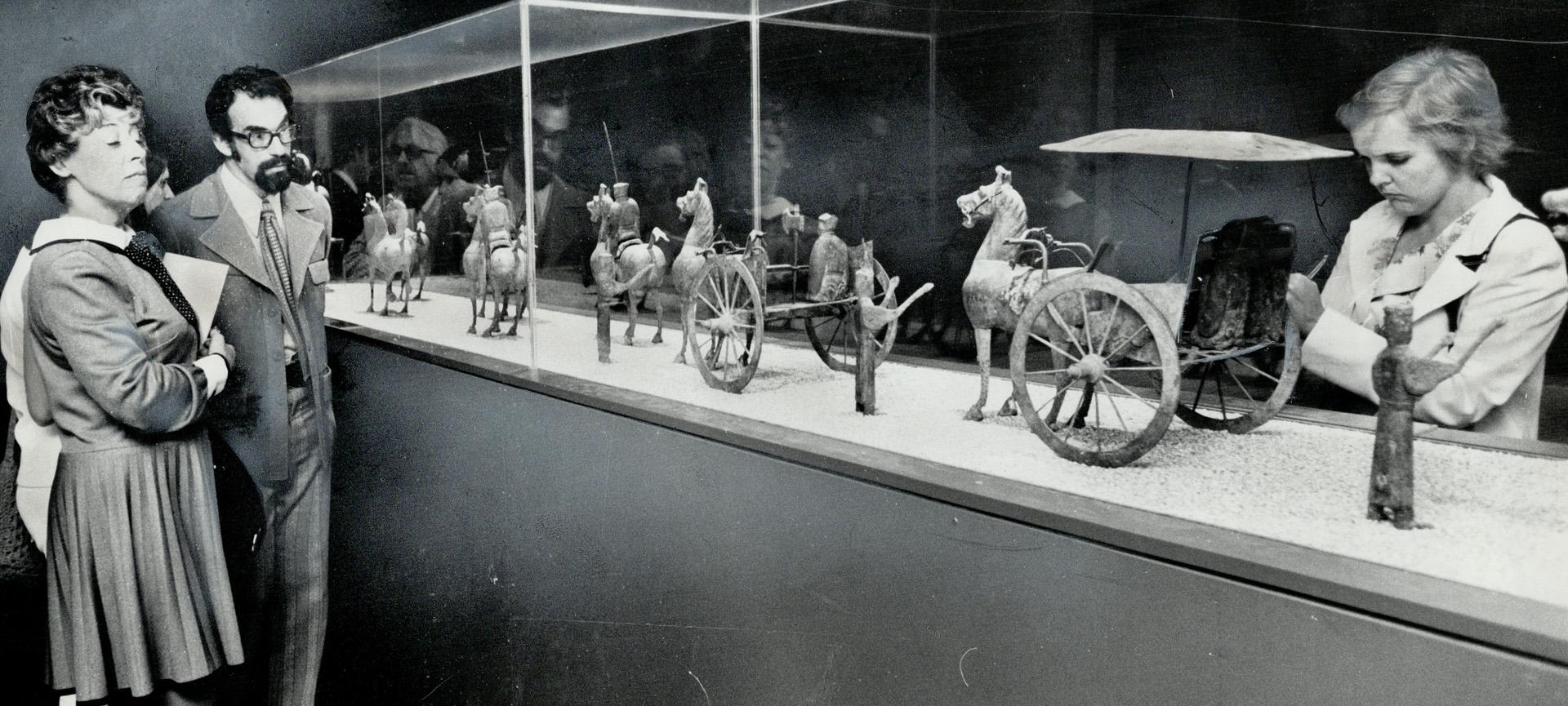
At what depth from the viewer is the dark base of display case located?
5.32 ft

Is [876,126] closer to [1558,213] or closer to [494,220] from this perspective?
[494,220]

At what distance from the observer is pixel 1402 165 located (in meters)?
1.68

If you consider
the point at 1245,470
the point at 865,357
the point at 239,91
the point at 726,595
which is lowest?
the point at 726,595

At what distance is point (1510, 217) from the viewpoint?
5.14ft

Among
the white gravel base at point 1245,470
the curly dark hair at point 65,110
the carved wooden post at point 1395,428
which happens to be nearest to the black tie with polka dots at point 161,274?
the curly dark hair at point 65,110

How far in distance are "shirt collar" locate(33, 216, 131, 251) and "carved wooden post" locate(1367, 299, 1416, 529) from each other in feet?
8.17

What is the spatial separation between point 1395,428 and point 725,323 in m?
1.86

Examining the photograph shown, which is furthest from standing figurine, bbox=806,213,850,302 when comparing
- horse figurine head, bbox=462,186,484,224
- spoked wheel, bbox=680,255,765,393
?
horse figurine head, bbox=462,186,484,224

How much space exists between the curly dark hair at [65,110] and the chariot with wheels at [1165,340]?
208 cm

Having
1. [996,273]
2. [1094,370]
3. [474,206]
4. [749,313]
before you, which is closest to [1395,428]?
[1094,370]

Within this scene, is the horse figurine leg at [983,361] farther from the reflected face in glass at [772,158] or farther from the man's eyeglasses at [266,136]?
the man's eyeglasses at [266,136]

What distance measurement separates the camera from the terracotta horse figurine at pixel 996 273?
2418 mm

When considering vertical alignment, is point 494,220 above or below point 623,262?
above

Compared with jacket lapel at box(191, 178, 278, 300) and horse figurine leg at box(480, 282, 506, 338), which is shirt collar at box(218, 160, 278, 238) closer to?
jacket lapel at box(191, 178, 278, 300)
